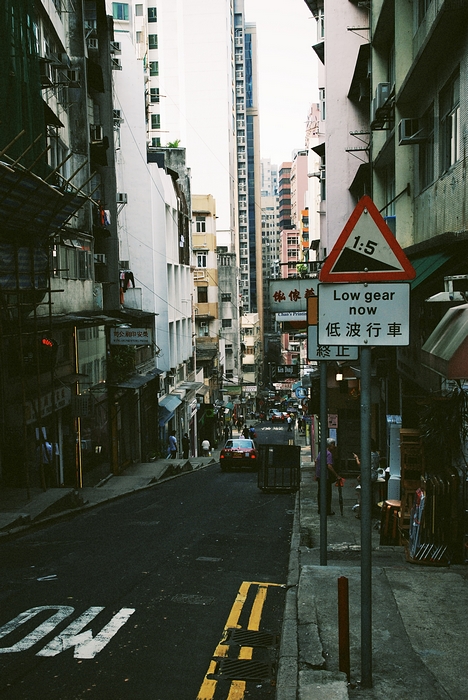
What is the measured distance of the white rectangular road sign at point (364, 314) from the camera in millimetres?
5277

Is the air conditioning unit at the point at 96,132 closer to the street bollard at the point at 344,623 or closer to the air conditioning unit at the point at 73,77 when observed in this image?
the air conditioning unit at the point at 73,77

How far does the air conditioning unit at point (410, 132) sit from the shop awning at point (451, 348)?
635 cm

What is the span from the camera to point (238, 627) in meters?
8.08

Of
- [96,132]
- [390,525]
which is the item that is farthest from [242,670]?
[96,132]

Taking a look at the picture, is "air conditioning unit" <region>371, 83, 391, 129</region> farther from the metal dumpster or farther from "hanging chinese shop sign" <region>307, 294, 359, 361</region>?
the metal dumpster

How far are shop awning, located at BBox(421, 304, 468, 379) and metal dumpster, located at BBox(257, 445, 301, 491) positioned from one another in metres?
13.5

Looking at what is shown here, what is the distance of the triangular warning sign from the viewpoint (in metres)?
5.34

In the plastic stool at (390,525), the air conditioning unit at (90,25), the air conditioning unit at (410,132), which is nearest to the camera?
the plastic stool at (390,525)

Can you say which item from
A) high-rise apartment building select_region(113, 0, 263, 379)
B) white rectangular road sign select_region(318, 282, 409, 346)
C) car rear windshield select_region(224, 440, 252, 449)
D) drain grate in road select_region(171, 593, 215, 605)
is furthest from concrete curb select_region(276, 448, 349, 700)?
high-rise apartment building select_region(113, 0, 263, 379)

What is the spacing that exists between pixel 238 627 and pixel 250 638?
376 mm

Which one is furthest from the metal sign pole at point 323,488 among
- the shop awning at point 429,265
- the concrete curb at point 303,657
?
the shop awning at point 429,265

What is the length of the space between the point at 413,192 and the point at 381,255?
437 inches

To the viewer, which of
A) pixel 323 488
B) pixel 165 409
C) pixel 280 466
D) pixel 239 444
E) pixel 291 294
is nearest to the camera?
pixel 323 488

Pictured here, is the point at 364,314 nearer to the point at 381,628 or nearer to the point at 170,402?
the point at 381,628
